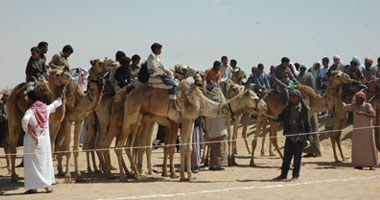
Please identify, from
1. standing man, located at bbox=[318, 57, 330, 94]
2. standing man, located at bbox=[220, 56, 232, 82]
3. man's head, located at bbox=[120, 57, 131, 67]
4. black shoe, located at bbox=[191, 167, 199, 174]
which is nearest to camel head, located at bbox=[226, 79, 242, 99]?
standing man, located at bbox=[220, 56, 232, 82]

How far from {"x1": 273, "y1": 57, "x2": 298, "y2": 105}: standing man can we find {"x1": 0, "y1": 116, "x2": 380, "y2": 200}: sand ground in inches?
91.5

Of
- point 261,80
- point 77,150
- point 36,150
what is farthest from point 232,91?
point 36,150

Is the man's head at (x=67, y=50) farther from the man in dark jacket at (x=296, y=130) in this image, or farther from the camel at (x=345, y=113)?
the camel at (x=345, y=113)

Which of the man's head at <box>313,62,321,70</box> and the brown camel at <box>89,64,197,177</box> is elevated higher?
the man's head at <box>313,62,321,70</box>

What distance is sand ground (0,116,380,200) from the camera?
32.1 feet

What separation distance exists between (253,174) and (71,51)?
5485mm

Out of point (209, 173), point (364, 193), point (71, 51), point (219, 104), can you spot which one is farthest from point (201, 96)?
point (364, 193)

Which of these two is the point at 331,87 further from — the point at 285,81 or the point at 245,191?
the point at 245,191

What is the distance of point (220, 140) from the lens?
1456 centimetres

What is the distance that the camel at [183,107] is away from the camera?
12219 millimetres

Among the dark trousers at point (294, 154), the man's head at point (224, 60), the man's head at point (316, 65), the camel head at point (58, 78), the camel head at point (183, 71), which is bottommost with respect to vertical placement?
the dark trousers at point (294, 154)

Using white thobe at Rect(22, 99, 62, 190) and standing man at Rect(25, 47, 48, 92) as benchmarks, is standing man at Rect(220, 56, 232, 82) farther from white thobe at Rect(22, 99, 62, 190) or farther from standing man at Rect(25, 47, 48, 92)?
white thobe at Rect(22, 99, 62, 190)

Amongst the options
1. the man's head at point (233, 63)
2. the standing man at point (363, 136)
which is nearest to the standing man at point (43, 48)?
the standing man at point (363, 136)

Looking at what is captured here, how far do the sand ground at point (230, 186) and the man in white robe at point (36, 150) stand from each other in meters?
0.26
